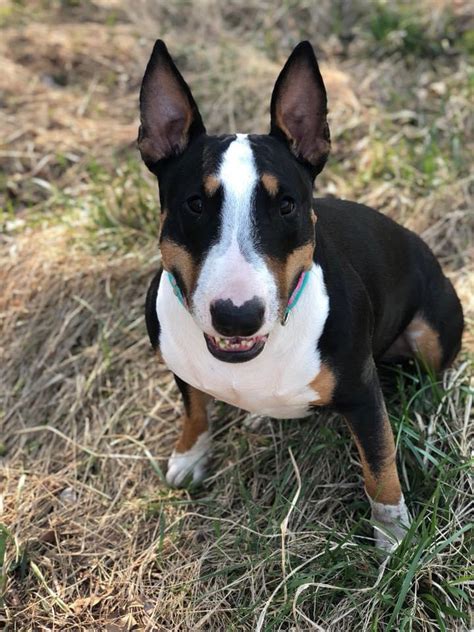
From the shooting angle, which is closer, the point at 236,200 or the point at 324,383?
the point at 236,200

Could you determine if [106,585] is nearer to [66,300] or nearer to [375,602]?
[375,602]

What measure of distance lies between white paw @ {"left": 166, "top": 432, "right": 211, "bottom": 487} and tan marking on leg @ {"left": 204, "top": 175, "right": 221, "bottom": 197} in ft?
4.36

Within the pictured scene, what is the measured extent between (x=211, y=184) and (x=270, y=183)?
16 centimetres

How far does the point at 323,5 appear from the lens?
6.01 metres

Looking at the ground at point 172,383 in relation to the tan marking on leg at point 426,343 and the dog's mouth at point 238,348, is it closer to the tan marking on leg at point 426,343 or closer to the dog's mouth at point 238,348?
the tan marking on leg at point 426,343

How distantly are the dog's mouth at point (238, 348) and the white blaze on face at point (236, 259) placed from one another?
119mm

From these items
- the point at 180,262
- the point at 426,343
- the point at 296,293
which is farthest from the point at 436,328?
the point at 180,262

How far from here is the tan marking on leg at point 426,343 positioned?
323 centimetres

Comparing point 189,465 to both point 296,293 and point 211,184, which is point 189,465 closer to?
point 296,293

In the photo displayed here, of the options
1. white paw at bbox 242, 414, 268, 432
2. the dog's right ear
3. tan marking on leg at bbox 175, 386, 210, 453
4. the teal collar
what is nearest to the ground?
white paw at bbox 242, 414, 268, 432

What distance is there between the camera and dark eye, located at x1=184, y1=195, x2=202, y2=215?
226 cm

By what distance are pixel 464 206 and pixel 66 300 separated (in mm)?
2217

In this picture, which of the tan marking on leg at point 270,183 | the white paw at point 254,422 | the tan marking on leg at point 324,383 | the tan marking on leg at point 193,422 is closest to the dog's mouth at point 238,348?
the tan marking on leg at point 324,383

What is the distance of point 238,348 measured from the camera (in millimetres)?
2303
